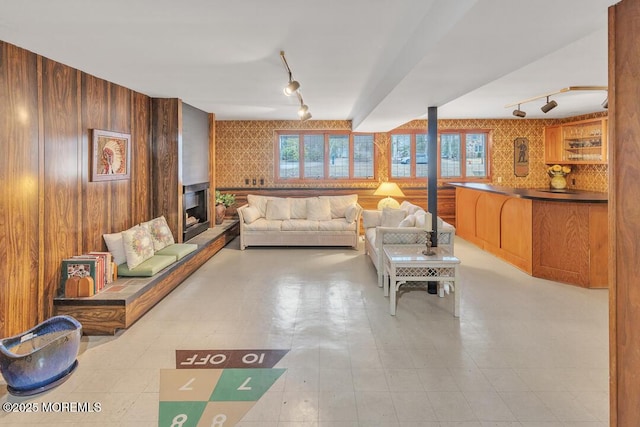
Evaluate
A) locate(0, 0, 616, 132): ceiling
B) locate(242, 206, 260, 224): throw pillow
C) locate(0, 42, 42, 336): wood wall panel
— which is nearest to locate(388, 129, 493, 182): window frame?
locate(242, 206, 260, 224): throw pillow

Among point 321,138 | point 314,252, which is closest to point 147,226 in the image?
point 314,252

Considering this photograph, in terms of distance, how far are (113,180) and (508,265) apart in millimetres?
5518

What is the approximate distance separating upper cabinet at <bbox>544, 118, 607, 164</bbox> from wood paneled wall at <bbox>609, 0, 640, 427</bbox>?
6.85 metres

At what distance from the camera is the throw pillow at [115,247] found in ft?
14.8

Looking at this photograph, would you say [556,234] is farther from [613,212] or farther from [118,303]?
[118,303]

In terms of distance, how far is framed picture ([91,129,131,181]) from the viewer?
4367 mm

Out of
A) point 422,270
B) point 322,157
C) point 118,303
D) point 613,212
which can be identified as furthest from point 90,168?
point 322,157

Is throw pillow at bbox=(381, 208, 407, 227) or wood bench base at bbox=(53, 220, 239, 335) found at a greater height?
throw pillow at bbox=(381, 208, 407, 227)

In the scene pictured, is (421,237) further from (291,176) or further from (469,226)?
(291,176)

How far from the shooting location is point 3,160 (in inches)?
123

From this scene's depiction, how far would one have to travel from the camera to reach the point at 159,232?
5316 mm

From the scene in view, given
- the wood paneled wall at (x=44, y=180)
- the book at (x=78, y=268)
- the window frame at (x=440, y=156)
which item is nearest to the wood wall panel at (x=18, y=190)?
the wood paneled wall at (x=44, y=180)

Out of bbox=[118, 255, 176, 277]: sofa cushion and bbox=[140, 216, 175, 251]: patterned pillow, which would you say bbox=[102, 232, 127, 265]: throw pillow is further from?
bbox=[140, 216, 175, 251]: patterned pillow

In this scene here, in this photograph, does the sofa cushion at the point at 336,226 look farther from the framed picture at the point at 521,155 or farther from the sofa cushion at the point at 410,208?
the framed picture at the point at 521,155
